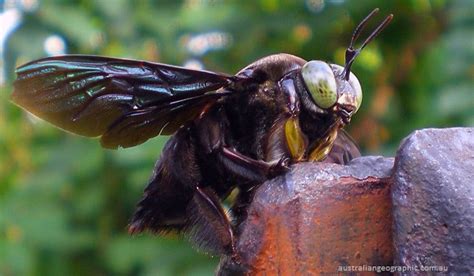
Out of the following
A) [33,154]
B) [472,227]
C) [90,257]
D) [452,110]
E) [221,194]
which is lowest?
[90,257]

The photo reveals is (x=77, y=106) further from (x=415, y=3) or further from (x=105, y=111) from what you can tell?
(x=415, y=3)

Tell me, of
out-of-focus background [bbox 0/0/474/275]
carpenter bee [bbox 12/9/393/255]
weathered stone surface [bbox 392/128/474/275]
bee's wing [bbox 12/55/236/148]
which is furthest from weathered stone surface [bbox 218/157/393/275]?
out-of-focus background [bbox 0/0/474/275]

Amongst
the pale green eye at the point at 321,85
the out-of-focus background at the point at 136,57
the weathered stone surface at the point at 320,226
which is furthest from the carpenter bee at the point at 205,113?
the out-of-focus background at the point at 136,57

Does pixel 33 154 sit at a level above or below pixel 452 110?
below

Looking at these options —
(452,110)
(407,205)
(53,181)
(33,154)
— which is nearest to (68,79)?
(407,205)

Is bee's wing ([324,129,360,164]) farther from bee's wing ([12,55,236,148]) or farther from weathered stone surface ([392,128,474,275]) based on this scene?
weathered stone surface ([392,128,474,275])

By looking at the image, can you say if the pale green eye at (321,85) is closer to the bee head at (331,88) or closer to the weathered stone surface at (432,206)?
the bee head at (331,88)
